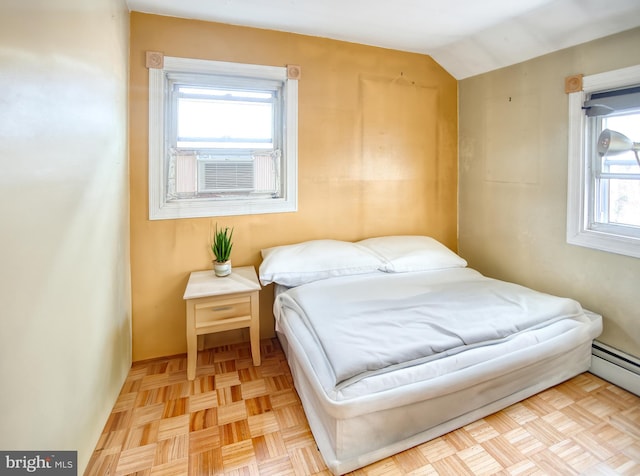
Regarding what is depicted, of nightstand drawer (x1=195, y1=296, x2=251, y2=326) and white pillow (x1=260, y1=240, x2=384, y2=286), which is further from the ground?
white pillow (x1=260, y1=240, x2=384, y2=286)

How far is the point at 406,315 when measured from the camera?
1.94 m

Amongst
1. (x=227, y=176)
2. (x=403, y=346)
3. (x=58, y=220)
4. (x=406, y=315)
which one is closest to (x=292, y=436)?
(x=403, y=346)

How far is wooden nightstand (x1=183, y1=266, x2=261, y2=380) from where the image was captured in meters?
2.20

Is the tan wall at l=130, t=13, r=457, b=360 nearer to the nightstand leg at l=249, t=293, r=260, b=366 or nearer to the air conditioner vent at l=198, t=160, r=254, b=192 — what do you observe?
the air conditioner vent at l=198, t=160, r=254, b=192

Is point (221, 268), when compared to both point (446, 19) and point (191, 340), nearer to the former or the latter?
point (191, 340)

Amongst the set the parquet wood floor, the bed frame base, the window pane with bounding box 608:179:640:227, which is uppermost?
the window pane with bounding box 608:179:640:227

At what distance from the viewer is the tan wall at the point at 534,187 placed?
7.17ft

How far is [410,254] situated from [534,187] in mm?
1087

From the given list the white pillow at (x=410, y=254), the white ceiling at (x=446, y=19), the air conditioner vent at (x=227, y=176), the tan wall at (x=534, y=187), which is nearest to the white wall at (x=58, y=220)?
the air conditioner vent at (x=227, y=176)

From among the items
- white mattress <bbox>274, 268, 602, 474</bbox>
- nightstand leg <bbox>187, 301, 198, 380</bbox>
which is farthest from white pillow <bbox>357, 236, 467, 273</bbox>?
nightstand leg <bbox>187, 301, 198, 380</bbox>

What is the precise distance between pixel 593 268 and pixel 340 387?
6.60ft

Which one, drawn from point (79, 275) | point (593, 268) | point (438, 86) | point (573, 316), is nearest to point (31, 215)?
point (79, 275)

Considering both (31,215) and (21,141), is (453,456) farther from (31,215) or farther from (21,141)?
(21,141)

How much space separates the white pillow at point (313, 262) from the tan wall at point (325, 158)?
285mm
